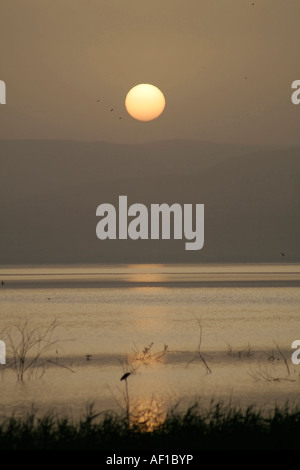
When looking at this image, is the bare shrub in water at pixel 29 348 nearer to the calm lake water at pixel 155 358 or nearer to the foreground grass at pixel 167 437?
the calm lake water at pixel 155 358

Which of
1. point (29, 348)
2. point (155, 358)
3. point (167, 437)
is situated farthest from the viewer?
point (29, 348)

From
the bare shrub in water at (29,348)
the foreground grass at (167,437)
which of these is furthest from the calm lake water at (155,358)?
the foreground grass at (167,437)

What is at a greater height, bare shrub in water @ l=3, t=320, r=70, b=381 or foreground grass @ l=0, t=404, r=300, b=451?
bare shrub in water @ l=3, t=320, r=70, b=381

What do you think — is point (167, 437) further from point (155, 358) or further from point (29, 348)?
point (29, 348)

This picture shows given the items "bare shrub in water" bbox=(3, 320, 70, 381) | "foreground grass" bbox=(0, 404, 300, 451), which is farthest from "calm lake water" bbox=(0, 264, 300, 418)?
"foreground grass" bbox=(0, 404, 300, 451)

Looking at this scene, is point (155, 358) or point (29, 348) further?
point (29, 348)

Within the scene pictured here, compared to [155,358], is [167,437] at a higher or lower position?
lower

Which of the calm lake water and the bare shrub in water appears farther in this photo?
the bare shrub in water

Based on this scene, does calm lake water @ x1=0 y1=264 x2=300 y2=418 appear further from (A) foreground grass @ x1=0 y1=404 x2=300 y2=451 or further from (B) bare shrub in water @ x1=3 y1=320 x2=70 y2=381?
(A) foreground grass @ x1=0 y1=404 x2=300 y2=451

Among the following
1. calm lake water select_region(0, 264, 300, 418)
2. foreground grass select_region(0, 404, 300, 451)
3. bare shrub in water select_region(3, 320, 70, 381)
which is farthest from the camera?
bare shrub in water select_region(3, 320, 70, 381)

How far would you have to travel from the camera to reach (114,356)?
2686 cm

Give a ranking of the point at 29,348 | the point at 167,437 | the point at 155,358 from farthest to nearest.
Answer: the point at 29,348 → the point at 155,358 → the point at 167,437

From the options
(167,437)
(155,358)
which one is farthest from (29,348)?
(167,437)

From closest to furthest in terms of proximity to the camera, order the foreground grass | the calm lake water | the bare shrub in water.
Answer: the foreground grass < the calm lake water < the bare shrub in water
